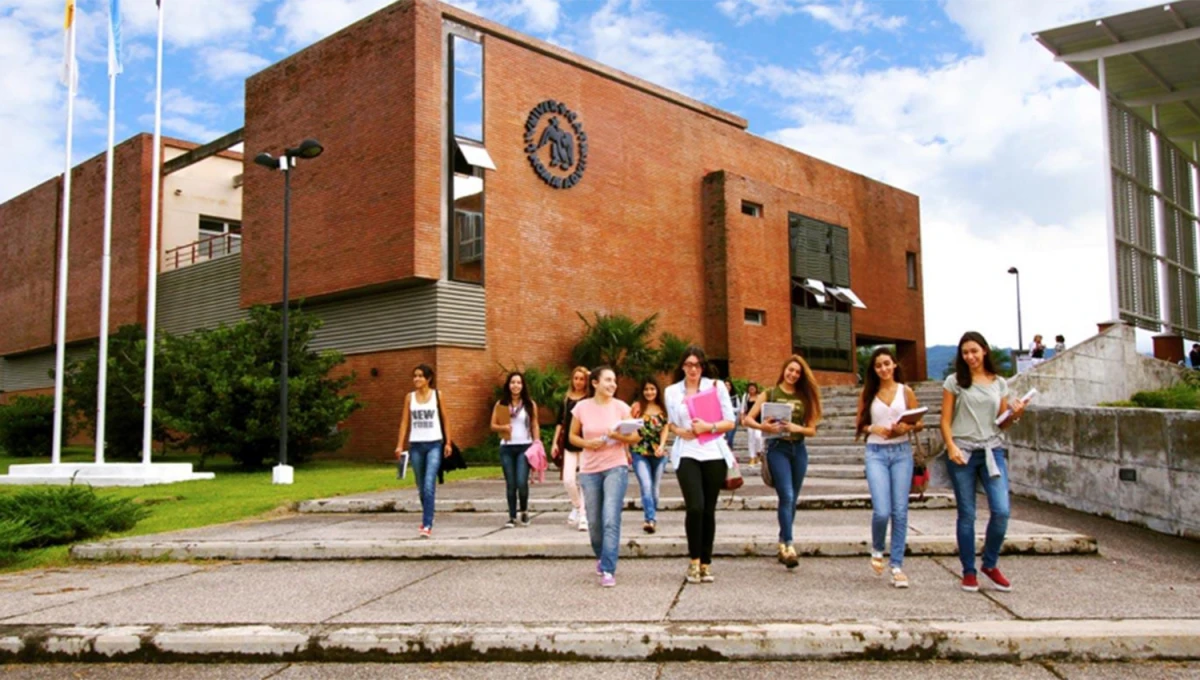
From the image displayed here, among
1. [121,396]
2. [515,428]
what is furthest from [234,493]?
[121,396]

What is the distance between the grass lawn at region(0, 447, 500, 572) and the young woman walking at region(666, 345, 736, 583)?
20.8 feet

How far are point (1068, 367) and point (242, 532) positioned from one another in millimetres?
16952

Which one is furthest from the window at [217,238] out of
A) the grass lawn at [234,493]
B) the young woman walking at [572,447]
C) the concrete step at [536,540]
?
the young woman walking at [572,447]

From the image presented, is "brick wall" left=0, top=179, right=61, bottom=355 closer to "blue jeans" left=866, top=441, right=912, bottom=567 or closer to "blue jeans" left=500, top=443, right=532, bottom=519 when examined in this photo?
"blue jeans" left=500, top=443, right=532, bottom=519

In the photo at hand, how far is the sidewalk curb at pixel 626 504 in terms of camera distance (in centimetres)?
1123

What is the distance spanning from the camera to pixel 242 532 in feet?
34.4

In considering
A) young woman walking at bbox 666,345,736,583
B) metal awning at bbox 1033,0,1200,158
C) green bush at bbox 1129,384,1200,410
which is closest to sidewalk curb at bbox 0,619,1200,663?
young woman walking at bbox 666,345,736,583

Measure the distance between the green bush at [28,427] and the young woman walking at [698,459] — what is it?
29.2 metres

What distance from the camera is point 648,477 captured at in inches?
392

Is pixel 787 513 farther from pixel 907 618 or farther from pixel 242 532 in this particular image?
pixel 242 532

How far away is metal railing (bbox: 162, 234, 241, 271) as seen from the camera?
Answer: 31.5 m

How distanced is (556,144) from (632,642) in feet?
69.6

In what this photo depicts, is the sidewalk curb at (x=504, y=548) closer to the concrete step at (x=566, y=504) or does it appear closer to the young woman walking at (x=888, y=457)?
the young woman walking at (x=888, y=457)

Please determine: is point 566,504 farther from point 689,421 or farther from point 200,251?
point 200,251
